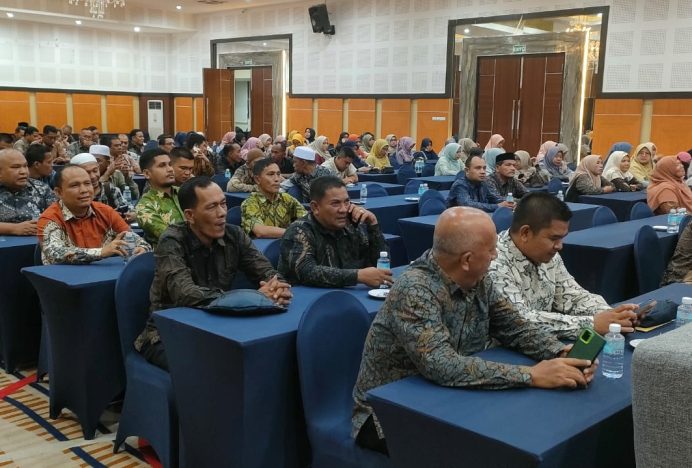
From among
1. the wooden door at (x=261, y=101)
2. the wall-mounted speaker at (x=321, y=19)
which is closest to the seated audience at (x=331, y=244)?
the wall-mounted speaker at (x=321, y=19)

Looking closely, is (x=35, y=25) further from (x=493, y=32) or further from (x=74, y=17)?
(x=493, y=32)

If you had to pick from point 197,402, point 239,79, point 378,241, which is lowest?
point 197,402

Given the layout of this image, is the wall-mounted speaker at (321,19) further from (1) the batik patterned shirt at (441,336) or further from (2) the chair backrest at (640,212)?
(1) the batik patterned shirt at (441,336)

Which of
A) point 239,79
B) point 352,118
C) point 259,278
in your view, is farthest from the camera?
point 239,79

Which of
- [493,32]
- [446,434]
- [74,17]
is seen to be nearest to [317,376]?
[446,434]

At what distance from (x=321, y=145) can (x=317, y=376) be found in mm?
10118

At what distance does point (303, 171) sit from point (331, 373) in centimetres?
417

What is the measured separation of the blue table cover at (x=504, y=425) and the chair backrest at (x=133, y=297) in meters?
1.52

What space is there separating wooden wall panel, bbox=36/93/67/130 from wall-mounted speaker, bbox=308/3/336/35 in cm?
803

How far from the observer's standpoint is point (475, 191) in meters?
6.49

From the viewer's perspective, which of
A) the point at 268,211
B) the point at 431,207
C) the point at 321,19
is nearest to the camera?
the point at 268,211

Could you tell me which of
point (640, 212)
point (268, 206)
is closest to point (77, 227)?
point (268, 206)

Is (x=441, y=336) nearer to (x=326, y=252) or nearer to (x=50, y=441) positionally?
(x=326, y=252)

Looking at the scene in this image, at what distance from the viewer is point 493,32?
546 inches
